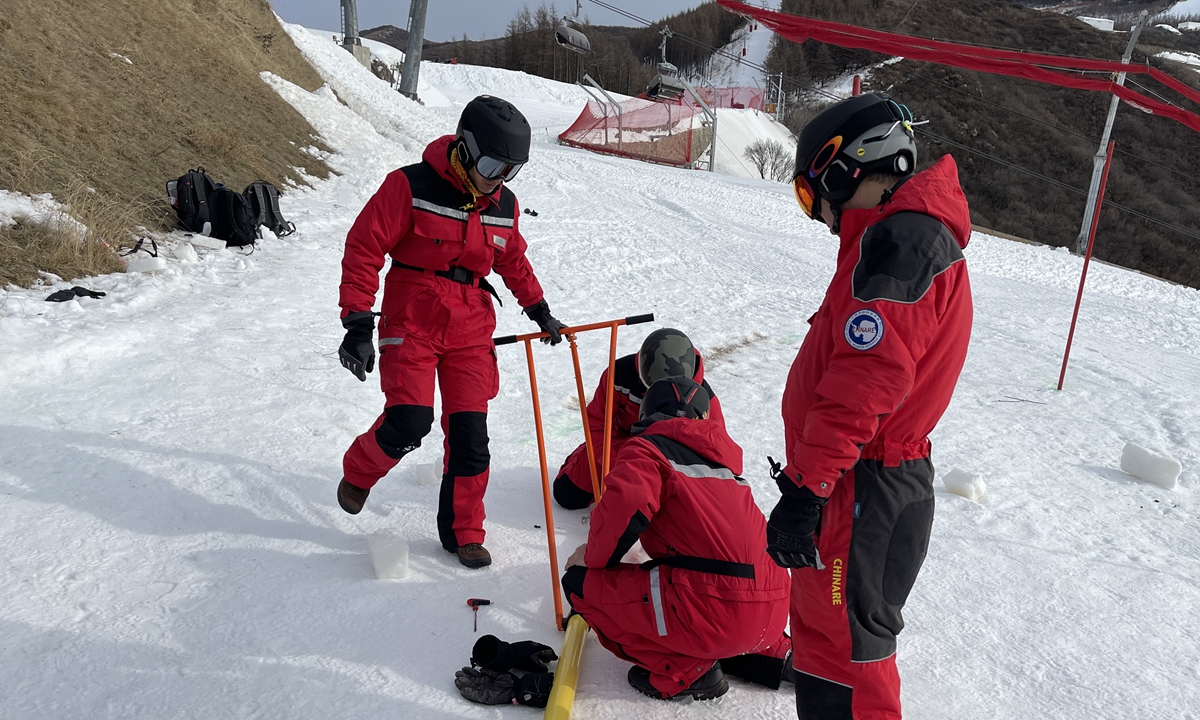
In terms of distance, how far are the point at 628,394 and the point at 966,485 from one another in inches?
73.3

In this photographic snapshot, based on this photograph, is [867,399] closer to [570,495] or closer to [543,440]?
[543,440]

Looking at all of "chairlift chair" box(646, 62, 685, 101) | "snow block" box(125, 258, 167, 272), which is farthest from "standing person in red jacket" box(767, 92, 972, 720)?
"chairlift chair" box(646, 62, 685, 101)

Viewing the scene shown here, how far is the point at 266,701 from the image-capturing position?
2.31m

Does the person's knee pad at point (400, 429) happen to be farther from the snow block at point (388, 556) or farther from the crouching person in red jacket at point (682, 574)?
the crouching person in red jacket at point (682, 574)

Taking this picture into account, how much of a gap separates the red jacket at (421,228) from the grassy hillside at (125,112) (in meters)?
3.40

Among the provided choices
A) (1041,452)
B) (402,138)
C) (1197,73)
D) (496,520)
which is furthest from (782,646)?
(1197,73)

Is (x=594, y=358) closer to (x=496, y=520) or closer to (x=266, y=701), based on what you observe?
(x=496, y=520)

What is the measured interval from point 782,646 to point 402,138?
660 inches

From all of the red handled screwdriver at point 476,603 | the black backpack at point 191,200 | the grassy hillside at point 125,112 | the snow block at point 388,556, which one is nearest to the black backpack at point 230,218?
the black backpack at point 191,200

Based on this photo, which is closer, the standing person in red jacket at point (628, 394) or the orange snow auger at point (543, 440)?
the orange snow auger at point (543, 440)

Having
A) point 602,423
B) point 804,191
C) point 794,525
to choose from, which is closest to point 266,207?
point 602,423

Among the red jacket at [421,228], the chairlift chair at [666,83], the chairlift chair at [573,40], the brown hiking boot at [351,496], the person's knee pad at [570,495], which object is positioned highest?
the chairlift chair at [573,40]

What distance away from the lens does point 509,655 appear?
2.48 meters

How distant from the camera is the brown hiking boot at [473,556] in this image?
10.3 feet
